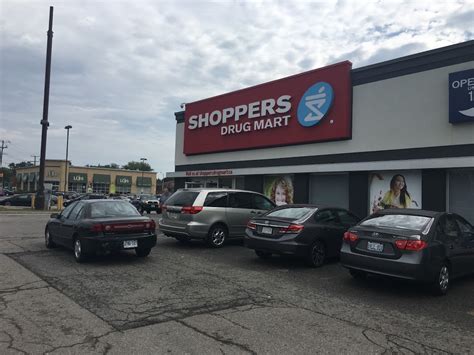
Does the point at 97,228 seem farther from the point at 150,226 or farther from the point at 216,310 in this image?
the point at 216,310

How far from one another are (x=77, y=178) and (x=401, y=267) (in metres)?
88.1

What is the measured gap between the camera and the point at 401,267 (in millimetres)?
6648

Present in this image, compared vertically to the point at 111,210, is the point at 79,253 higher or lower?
lower

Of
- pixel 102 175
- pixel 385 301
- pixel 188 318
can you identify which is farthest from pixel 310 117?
pixel 102 175

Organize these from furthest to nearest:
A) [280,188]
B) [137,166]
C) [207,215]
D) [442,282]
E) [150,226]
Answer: [137,166]
[280,188]
[207,215]
[150,226]
[442,282]

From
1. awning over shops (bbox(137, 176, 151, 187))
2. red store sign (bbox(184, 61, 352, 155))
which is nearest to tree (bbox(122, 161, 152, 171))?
awning over shops (bbox(137, 176, 151, 187))

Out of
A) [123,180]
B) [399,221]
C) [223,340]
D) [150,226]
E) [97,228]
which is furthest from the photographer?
[123,180]

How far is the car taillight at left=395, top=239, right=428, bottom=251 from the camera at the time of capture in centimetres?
666

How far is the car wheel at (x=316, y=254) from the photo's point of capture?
9023mm

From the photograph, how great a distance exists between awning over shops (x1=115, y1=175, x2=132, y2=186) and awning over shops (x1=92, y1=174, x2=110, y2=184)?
7.50ft

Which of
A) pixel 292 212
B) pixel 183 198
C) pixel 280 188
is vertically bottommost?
pixel 292 212

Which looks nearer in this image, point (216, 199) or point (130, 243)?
point (130, 243)

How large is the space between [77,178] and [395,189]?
82.0 metres

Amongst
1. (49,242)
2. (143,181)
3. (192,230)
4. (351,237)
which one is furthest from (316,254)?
(143,181)
